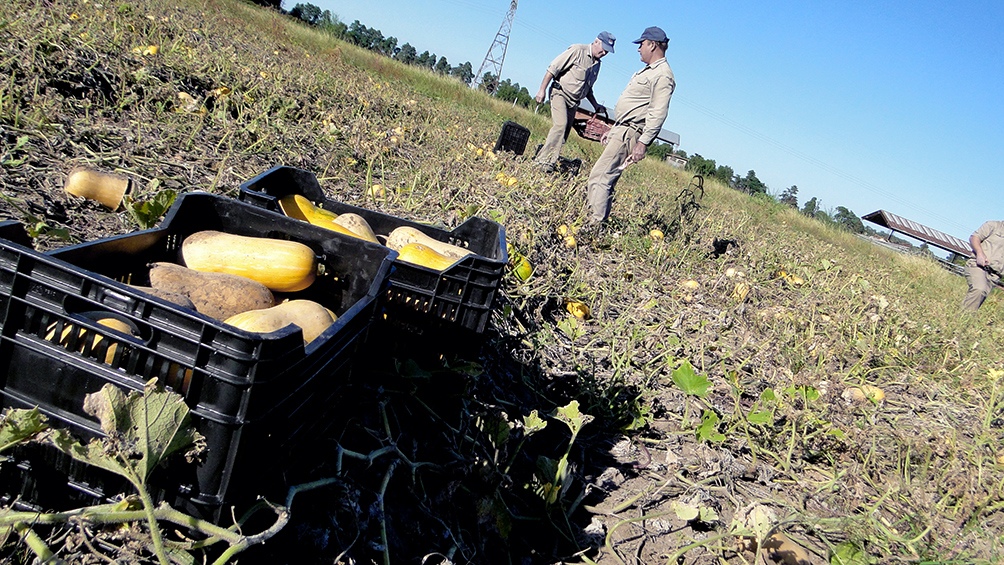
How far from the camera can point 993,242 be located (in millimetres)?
9477

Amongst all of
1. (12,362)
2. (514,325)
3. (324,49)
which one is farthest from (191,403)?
(324,49)

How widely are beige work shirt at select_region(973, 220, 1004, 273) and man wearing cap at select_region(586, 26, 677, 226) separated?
19.7ft

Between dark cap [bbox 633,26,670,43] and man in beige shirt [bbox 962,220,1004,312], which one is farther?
man in beige shirt [bbox 962,220,1004,312]

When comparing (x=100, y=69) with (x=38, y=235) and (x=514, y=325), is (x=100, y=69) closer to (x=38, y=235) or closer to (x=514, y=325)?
(x=38, y=235)

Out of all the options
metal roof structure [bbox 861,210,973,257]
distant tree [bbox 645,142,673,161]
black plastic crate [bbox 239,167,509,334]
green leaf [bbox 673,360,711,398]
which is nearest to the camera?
black plastic crate [bbox 239,167,509,334]

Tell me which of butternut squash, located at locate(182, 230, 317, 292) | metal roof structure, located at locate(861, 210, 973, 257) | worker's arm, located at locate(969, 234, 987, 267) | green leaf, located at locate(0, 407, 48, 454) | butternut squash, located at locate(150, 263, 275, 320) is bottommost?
green leaf, located at locate(0, 407, 48, 454)

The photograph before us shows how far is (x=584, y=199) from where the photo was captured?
725 cm

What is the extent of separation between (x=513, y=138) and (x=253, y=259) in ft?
24.6

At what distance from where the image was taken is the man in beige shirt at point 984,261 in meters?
9.38

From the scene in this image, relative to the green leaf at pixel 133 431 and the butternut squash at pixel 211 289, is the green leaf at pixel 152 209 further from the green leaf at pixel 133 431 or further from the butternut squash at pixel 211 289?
the green leaf at pixel 133 431

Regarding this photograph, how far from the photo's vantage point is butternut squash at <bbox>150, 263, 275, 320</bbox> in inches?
72.2

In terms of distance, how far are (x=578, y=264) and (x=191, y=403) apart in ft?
13.2

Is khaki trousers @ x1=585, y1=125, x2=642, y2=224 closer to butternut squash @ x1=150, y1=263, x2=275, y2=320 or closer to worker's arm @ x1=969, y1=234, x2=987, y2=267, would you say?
butternut squash @ x1=150, y1=263, x2=275, y2=320

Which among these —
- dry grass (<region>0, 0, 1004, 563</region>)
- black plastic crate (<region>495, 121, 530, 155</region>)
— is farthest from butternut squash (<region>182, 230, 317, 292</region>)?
black plastic crate (<region>495, 121, 530, 155</region>)
